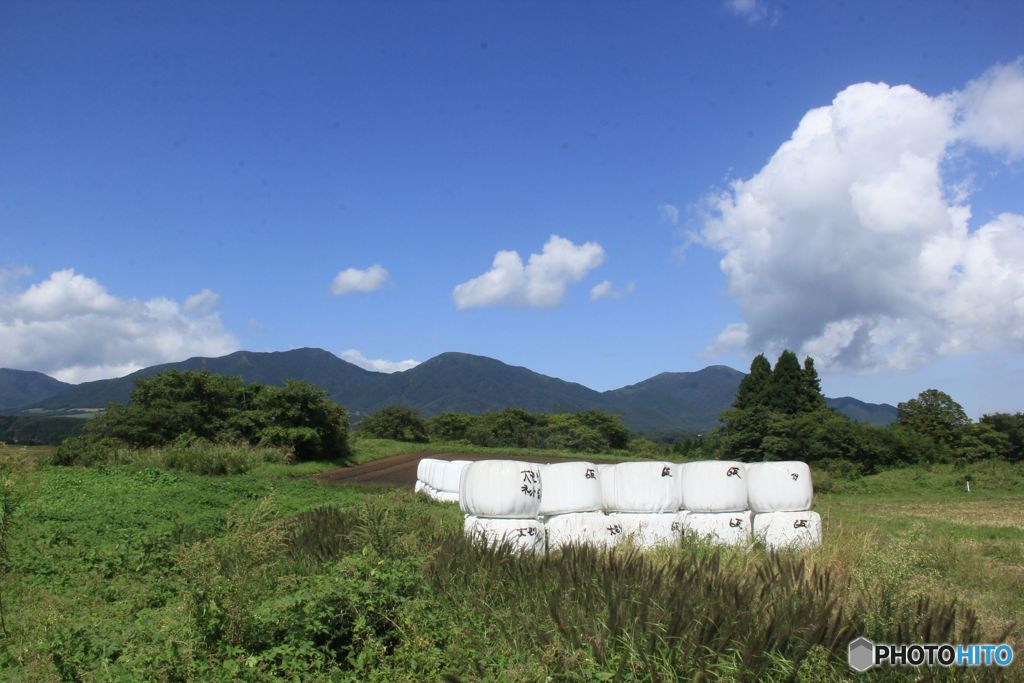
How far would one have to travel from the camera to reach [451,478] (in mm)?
18375

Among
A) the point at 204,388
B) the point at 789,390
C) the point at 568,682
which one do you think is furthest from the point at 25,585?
the point at 789,390

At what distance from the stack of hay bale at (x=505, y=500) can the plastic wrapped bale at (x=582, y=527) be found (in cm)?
37

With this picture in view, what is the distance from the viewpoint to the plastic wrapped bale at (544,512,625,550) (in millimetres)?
9273

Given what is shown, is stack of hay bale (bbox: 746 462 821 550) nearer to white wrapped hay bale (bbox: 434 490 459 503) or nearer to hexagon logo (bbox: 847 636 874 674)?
hexagon logo (bbox: 847 636 874 674)

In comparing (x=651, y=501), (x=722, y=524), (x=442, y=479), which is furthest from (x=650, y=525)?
(x=442, y=479)

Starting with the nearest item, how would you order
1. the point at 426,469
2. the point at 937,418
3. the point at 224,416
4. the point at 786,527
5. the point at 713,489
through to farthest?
the point at 786,527, the point at 713,489, the point at 426,469, the point at 224,416, the point at 937,418

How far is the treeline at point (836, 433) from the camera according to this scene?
40.5m

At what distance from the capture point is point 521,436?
6262 centimetres

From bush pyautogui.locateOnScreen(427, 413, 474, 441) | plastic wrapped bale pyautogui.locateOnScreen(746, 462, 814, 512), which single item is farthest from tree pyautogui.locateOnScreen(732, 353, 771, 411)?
plastic wrapped bale pyautogui.locateOnScreen(746, 462, 814, 512)

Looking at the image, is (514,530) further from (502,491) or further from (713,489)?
(713,489)

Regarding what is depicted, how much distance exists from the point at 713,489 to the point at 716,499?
0.14 m

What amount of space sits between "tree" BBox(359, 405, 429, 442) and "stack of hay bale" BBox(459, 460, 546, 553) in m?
55.0

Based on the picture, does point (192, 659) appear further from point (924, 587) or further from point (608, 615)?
point (924, 587)

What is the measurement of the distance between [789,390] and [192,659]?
176 ft
